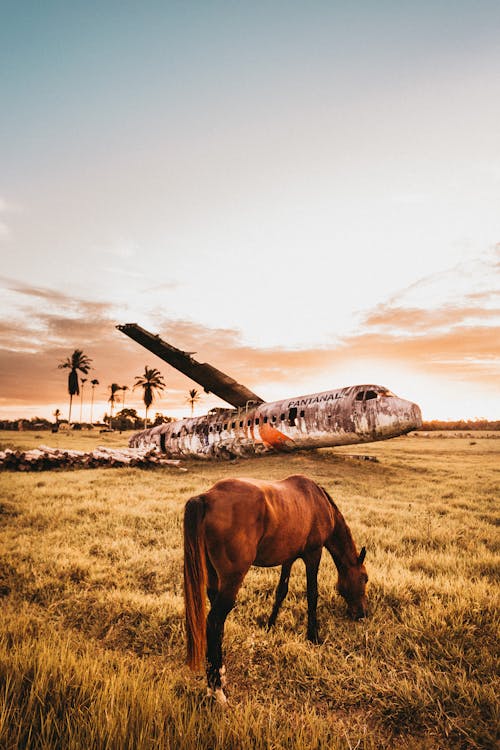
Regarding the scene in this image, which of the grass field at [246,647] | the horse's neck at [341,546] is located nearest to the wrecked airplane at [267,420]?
the grass field at [246,647]

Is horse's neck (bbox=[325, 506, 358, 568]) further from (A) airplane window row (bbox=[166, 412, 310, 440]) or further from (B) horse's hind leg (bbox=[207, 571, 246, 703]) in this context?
(A) airplane window row (bbox=[166, 412, 310, 440])

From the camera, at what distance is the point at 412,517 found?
10359 mm

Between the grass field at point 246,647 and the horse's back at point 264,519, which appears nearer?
the grass field at point 246,647

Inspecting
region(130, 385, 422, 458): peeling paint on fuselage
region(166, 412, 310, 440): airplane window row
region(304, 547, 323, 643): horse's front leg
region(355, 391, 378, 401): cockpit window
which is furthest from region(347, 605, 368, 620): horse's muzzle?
region(166, 412, 310, 440): airplane window row

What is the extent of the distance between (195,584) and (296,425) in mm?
17250

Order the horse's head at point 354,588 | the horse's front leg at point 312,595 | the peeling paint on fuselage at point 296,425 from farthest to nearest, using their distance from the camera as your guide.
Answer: the peeling paint on fuselage at point 296,425, the horse's head at point 354,588, the horse's front leg at point 312,595

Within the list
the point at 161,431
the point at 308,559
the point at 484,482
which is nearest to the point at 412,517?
the point at 308,559

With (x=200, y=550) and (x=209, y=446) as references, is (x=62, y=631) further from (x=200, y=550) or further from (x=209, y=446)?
(x=209, y=446)

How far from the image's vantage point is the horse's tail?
350 cm

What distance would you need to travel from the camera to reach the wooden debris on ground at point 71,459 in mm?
18312

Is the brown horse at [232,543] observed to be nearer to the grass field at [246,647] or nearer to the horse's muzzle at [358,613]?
the grass field at [246,647]

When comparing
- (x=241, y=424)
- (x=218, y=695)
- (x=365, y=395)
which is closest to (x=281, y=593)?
(x=218, y=695)

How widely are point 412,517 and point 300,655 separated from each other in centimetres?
747

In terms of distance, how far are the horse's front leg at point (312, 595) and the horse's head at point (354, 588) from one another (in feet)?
2.10
